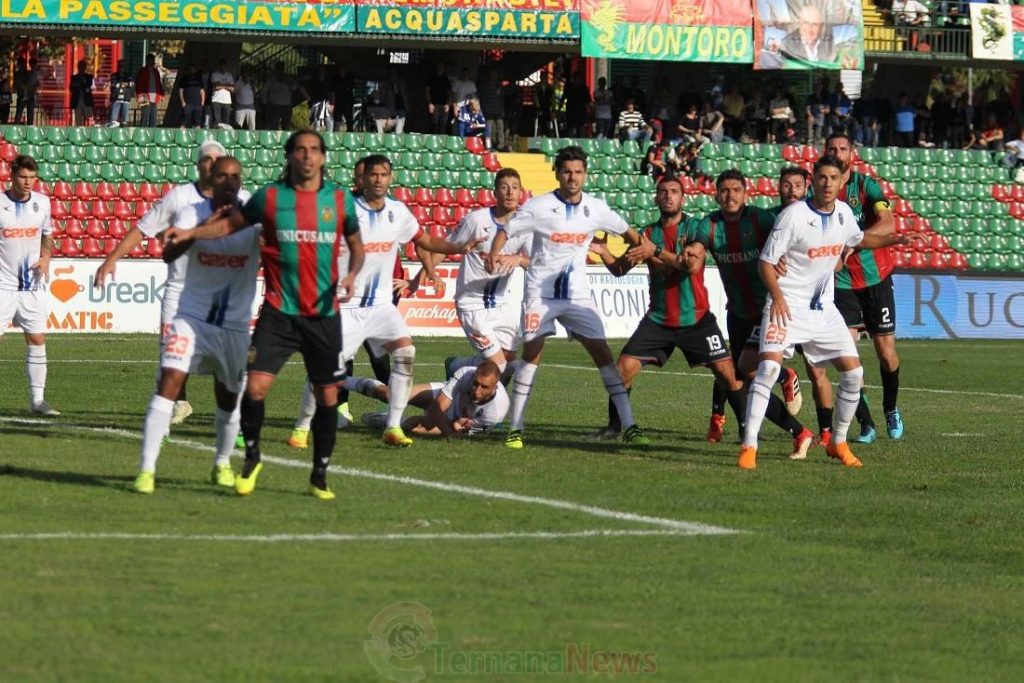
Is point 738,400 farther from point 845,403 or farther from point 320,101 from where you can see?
point 320,101

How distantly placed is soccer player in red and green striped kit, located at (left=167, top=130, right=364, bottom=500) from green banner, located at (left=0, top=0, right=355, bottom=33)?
26849 millimetres

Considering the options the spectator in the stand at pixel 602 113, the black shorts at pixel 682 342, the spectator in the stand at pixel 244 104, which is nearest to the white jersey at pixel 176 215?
the black shorts at pixel 682 342

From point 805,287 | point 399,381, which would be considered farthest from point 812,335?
point 399,381

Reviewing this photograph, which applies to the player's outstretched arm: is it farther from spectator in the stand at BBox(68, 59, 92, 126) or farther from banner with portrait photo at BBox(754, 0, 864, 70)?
banner with portrait photo at BBox(754, 0, 864, 70)

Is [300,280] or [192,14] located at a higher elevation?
[192,14]

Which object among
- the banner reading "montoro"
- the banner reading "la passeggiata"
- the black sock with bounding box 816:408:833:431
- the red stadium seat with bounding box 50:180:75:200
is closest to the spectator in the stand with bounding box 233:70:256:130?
the banner reading "la passeggiata"

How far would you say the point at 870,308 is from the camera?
15.4 metres

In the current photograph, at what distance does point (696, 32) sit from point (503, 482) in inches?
1168

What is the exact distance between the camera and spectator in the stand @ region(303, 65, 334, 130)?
38.1 metres

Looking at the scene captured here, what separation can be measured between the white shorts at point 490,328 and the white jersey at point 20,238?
446 centimetres

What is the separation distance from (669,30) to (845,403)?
27.5 meters

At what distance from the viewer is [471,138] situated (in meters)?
39.1

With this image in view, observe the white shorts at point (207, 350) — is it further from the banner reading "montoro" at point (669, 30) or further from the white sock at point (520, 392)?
the banner reading "montoro" at point (669, 30)

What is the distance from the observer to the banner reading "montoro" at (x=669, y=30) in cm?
3891
